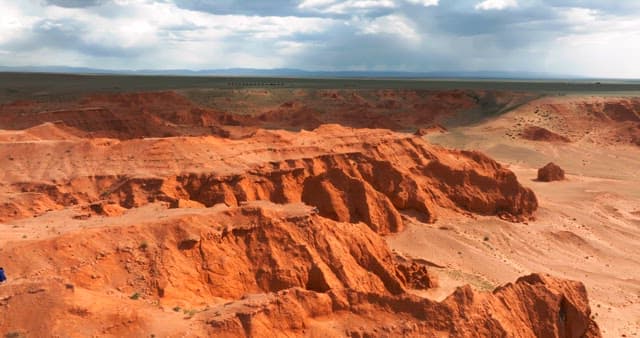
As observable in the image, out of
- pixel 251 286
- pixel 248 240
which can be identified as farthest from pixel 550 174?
pixel 251 286

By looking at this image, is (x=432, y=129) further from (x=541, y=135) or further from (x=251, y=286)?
(x=251, y=286)

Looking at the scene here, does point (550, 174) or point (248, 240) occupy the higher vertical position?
point (248, 240)

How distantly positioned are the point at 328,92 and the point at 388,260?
64463mm

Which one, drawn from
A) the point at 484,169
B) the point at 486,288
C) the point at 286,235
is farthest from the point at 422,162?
the point at 286,235

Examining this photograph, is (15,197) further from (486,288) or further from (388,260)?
(486,288)

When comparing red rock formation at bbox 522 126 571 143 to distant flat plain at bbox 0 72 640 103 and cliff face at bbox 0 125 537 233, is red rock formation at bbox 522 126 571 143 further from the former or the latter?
distant flat plain at bbox 0 72 640 103

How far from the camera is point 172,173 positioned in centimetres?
2591

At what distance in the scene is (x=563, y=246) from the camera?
81.8 feet

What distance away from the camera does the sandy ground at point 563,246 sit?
1968cm

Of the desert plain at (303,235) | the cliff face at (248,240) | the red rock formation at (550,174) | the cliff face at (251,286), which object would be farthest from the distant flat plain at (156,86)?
the cliff face at (251,286)

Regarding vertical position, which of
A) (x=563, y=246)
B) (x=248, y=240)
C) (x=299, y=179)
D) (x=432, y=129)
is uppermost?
(x=248, y=240)

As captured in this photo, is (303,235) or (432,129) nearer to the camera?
(303,235)

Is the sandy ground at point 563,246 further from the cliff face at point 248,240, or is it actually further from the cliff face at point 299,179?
the cliff face at point 299,179

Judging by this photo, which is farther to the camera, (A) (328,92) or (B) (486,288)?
(A) (328,92)
